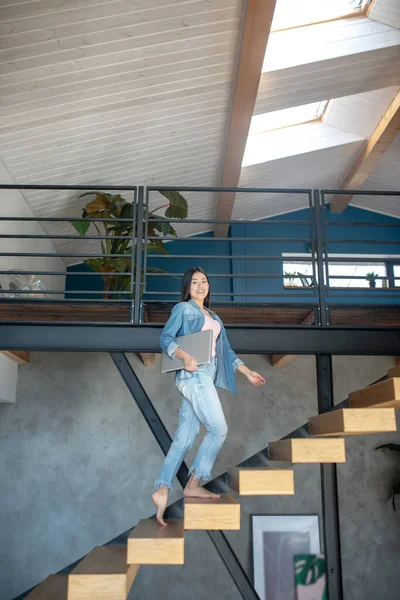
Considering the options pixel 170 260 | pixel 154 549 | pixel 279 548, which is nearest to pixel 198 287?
pixel 154 549

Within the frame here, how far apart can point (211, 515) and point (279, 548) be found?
11.3 ft

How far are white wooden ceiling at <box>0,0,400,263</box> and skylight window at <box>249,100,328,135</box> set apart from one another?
0.80ft

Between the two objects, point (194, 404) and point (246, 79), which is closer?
point (194, 404)

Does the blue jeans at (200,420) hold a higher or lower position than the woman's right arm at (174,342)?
lower

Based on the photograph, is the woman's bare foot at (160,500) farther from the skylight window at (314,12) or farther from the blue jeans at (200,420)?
the skylight window at (314,12)

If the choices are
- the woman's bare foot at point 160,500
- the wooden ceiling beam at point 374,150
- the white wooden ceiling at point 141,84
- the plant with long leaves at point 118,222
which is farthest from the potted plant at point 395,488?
the woman's bare foot at point 160,500

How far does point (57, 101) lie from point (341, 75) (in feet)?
7.19

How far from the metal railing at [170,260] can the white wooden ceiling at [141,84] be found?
46 centimetres

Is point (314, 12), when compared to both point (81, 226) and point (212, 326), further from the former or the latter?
point (212, 326)

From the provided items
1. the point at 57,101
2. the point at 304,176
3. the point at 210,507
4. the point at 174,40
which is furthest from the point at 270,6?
the point at 304,176

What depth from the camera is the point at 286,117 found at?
603cm

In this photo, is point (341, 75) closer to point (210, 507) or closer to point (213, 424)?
point (213, 424)

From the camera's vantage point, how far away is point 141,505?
564cm

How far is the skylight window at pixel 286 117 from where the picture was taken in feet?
19.4
